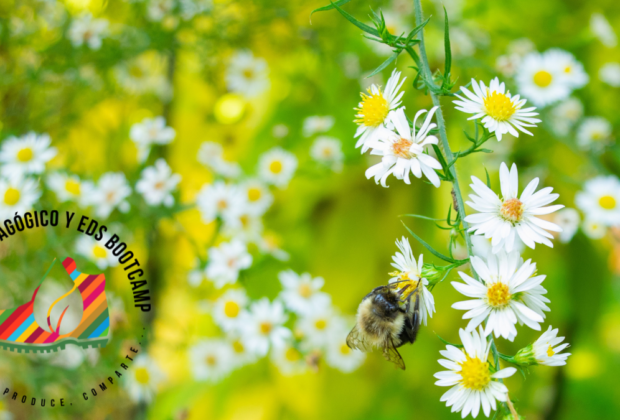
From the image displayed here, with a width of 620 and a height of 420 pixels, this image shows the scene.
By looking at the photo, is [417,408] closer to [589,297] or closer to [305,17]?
[589,297]

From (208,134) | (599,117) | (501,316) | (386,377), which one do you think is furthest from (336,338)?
(599,117)

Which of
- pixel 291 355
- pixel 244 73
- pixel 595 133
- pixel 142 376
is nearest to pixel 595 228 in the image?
pixel 595 133

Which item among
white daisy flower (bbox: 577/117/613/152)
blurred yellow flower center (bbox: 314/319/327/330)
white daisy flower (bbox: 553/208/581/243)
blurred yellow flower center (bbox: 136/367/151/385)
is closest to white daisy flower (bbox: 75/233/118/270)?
blurred yellow flower center (bbox: 136/367/151/385)

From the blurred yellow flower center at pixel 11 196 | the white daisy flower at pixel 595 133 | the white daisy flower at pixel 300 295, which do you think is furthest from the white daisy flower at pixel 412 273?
the white daisy flower at pixel 595 133

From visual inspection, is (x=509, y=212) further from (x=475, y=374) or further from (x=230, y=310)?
(x=230, y=310)

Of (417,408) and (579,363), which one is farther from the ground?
(579,363)

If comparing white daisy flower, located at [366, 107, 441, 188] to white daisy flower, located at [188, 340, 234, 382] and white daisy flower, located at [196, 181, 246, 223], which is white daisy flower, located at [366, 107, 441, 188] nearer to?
white daisy flower, located at [196, 181, 246, 223]
